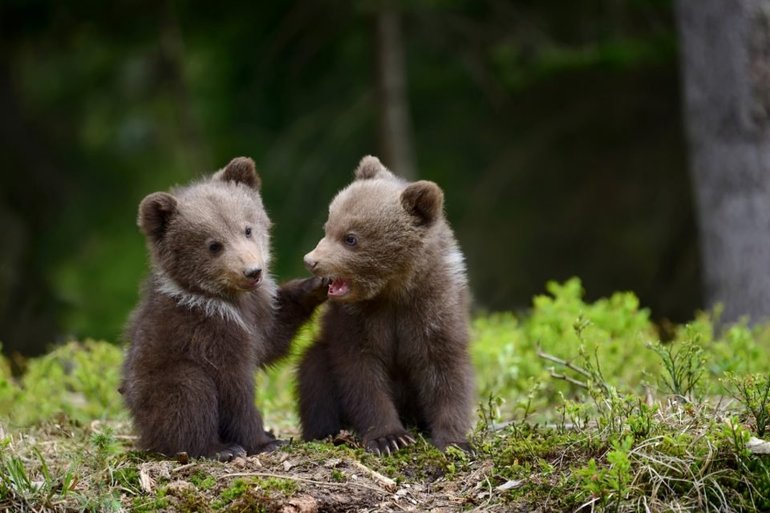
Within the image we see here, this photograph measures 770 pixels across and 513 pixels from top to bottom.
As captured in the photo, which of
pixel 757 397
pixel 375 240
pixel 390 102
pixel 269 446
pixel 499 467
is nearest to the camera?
pixel 757 397

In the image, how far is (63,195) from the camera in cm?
1488

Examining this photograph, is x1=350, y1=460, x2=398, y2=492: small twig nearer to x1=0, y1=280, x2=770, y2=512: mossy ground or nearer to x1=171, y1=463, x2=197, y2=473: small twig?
x1=0, y1=280, x2=770, y2=512: mossy ground

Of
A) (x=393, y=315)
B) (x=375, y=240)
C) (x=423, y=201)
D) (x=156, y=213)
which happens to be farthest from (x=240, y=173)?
(x=393, y=315)

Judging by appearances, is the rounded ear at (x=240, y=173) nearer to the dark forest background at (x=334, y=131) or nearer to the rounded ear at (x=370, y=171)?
the rounded ear at (x=370, y=171)

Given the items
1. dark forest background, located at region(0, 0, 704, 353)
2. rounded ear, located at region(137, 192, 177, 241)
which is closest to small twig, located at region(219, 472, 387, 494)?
rounded ear, located at region(137, 192, 177, 241)

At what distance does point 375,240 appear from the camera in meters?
5.80

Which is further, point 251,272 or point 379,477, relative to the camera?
point 251,272

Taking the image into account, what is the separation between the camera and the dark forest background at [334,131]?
13.9 metres

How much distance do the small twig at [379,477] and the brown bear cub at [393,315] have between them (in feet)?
0.92

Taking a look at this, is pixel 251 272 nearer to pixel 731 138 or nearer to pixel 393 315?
pixel 393 315

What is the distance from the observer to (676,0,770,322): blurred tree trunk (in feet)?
35.4

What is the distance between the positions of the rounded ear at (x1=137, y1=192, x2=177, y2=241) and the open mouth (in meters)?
0.90

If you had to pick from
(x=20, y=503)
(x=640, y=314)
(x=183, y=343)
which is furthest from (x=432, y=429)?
(x=640, y=314)

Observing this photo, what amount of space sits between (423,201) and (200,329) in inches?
50.6
